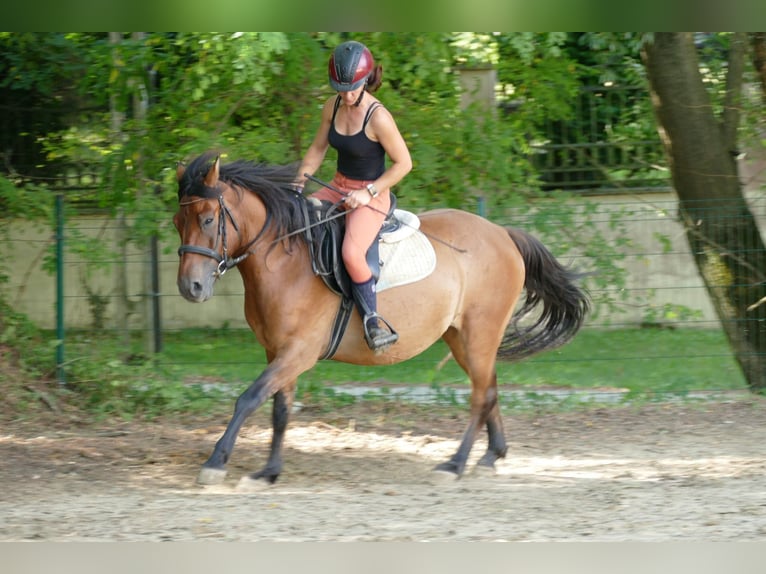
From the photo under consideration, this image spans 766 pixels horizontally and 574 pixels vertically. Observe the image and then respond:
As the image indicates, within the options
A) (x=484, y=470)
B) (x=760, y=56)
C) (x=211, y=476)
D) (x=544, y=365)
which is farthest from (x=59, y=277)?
(x=760, y=56)

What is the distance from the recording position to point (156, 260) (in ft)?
33.1

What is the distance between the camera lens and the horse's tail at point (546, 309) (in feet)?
25.1

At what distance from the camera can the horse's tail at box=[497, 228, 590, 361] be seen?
25.1ft

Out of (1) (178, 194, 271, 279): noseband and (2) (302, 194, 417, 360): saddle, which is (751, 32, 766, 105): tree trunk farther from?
(1) (178, 194, 271, 279): noseband

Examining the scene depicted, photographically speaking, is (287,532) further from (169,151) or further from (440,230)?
(169,151)

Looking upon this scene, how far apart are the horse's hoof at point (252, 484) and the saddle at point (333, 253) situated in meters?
0.90

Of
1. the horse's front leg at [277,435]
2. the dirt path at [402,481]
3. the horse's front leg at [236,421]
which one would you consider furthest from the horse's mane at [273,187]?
the dirt path at [402,481]

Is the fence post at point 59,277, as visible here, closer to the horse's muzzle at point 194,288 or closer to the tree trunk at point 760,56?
the horse's muzzle at point 194,288

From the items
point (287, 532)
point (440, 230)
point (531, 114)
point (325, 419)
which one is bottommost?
point (325, 419)

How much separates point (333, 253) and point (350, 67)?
1177mm

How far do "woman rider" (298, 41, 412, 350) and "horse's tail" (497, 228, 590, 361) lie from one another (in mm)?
1544
